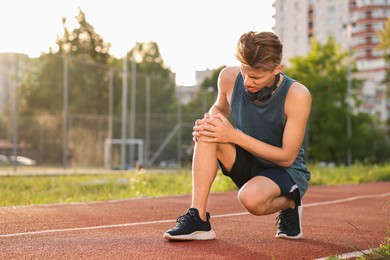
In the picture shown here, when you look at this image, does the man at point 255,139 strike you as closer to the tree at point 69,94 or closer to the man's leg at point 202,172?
the man's leg at point 202,172

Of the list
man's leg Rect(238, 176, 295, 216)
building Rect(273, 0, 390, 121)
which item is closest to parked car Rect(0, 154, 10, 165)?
man's leg Rect(238, 176, 295, 216)

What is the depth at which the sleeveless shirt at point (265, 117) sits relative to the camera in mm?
→ 4449

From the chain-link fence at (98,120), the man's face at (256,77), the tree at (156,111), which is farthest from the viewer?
the tree at (156,111)

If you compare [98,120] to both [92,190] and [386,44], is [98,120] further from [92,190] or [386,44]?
[386,44]

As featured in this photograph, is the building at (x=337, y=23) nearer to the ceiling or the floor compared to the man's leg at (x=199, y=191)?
nearer to the ceiling

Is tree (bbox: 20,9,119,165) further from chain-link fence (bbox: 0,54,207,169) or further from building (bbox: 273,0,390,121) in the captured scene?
building (bbox: 273,0,390,121)

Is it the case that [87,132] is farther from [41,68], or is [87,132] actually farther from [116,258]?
[116,258]

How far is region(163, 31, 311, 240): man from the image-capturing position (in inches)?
165

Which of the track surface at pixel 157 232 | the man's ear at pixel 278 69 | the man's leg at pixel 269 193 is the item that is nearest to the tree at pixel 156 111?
the track surface at pixel 157 232

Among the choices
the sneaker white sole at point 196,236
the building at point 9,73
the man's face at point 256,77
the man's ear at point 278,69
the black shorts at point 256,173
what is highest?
the building at point 9,73

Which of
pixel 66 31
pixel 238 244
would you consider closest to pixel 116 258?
pixel 238 244

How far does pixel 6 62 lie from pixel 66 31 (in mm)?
22545

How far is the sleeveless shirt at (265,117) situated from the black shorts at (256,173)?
1.5 inches

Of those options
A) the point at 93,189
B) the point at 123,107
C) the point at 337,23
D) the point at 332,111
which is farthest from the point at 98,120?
the point at 337,23
